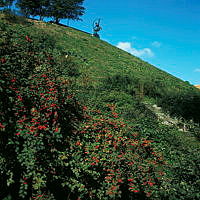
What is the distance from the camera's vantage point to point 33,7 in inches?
1591

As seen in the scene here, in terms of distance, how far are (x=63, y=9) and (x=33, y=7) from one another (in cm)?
678

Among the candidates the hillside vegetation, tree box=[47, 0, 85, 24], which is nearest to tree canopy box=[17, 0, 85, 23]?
tree box=[47, 0, 85, 24]

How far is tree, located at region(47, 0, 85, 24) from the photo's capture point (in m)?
39.8

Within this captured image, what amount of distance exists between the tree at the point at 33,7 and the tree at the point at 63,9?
1387 mm

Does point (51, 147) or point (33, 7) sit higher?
point (33, 7)

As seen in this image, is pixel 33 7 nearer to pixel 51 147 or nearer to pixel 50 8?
pixel 50 8

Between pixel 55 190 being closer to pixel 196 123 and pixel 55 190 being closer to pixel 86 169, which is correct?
pixel 86 169

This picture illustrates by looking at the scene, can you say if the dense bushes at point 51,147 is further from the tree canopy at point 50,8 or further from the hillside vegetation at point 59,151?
the tree canopy at point 50,8

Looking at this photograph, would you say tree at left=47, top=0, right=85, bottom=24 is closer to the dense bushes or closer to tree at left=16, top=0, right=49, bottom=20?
tree at left=16, top=0, right=49, bottom=20

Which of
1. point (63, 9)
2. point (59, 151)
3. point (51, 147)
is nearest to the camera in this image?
point (51, 147)

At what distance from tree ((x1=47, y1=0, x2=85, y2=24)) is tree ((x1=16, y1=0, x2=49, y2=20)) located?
139 centimetres

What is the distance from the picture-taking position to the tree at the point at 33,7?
129 feet

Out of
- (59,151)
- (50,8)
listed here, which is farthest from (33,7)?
(59,151)

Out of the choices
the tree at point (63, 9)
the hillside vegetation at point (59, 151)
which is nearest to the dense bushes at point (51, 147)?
the hillside vegetation at point (59, 151)
